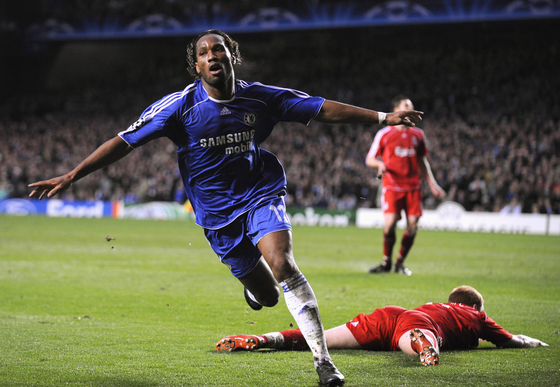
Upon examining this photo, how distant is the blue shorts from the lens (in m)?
4.31

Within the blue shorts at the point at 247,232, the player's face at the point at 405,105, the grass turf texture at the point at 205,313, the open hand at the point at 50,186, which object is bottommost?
the grass turf texture at the point at 205,313

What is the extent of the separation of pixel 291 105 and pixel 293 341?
1757 millimetres

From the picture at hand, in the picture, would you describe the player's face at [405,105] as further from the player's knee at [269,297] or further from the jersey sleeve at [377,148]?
the player's knee at [269,297]

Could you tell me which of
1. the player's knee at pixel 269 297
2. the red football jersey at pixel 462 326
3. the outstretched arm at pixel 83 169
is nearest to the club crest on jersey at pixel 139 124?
the outstretched arm at pixel 83 169

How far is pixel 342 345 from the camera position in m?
4.77

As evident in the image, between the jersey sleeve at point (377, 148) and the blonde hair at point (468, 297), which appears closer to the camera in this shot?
the blonde hair at point (468, 297)

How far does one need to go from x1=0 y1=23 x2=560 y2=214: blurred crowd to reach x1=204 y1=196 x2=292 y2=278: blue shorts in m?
19.8

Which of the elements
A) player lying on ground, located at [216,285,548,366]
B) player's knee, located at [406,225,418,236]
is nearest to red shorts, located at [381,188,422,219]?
player's knee, located at [406,225,418,236]

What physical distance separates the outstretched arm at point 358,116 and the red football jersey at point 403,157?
606cm

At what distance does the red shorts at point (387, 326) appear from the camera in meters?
4.48

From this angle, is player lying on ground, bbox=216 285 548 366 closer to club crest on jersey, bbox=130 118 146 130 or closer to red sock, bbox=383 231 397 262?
club crest on jersey, bbox=130 118 146 130

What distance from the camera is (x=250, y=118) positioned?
452 cm

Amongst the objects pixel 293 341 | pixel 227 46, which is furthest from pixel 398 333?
pixel 227 46

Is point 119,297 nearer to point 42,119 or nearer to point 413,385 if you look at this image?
point 413,385
